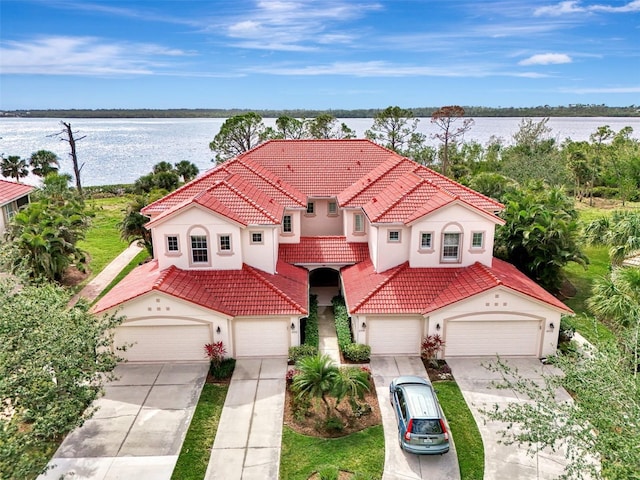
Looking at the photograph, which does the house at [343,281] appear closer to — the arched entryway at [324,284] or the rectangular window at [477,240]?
the rectangular window at [477,240]

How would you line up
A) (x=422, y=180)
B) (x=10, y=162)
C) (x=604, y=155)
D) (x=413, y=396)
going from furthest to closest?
1. (x=604, y=155)
2. (x=10, y=162)
3. (x=422, y=180)
4. (x=413, y=396)

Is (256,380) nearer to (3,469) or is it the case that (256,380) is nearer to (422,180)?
(3,469)

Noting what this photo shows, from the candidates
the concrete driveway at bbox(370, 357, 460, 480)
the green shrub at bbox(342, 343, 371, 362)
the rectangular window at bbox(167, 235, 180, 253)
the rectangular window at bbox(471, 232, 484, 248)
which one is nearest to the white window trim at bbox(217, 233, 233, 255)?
the rectangular window at bbox(167, 235, 180, 253)

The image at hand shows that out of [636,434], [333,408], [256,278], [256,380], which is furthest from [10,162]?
[636,434]

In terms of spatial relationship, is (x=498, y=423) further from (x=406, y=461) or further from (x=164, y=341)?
(x=164, y=341)

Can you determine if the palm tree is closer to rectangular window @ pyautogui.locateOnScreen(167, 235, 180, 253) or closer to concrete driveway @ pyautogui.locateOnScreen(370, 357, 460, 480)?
concrete driveway @ pyautogui.locateOnScreen(370, 357, 460, 480)

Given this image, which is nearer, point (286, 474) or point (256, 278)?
point (286, 474)
